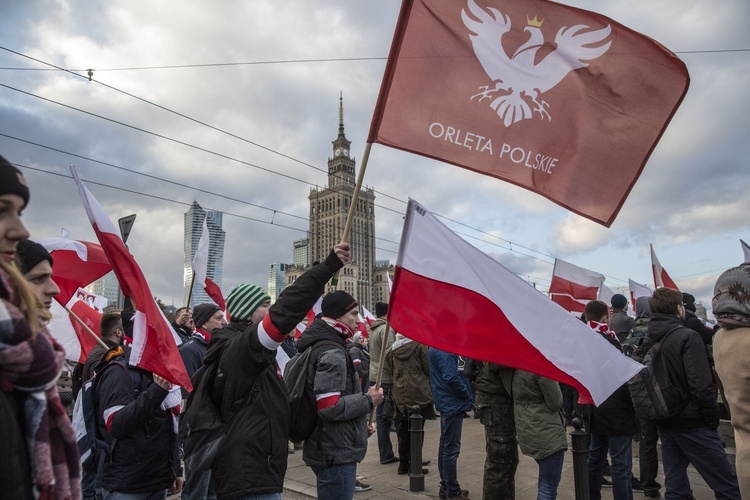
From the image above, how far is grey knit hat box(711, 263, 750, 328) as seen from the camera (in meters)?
3.14

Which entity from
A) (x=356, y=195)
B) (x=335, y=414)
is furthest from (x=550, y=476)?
(x=356, y=195)

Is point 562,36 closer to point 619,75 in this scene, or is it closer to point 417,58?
point 619,75

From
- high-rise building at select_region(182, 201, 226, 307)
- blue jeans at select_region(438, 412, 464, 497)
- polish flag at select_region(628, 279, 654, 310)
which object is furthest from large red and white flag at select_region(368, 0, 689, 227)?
polish flag at select_region(628, 279, 654, 310)

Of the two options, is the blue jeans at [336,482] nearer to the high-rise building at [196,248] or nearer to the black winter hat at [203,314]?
the black winter hat at [203,314]

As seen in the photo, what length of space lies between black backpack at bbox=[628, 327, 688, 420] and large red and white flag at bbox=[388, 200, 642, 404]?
124 centimetres

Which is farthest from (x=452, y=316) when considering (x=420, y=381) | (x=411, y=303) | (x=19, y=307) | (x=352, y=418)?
(x=420, y=381)

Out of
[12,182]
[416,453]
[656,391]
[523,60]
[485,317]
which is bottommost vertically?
[416,453]

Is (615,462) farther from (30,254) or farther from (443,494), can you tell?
(30,254)

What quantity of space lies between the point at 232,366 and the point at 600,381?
7.84ft

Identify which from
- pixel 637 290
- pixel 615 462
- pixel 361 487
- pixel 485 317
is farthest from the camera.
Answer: pixel 637 290

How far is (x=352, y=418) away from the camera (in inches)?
151

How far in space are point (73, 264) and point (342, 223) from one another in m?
55.7

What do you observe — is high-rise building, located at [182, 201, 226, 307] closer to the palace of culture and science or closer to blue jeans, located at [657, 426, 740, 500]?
blue jeans, located at [657, 426, 740, 500]

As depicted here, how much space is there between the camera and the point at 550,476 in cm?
462
